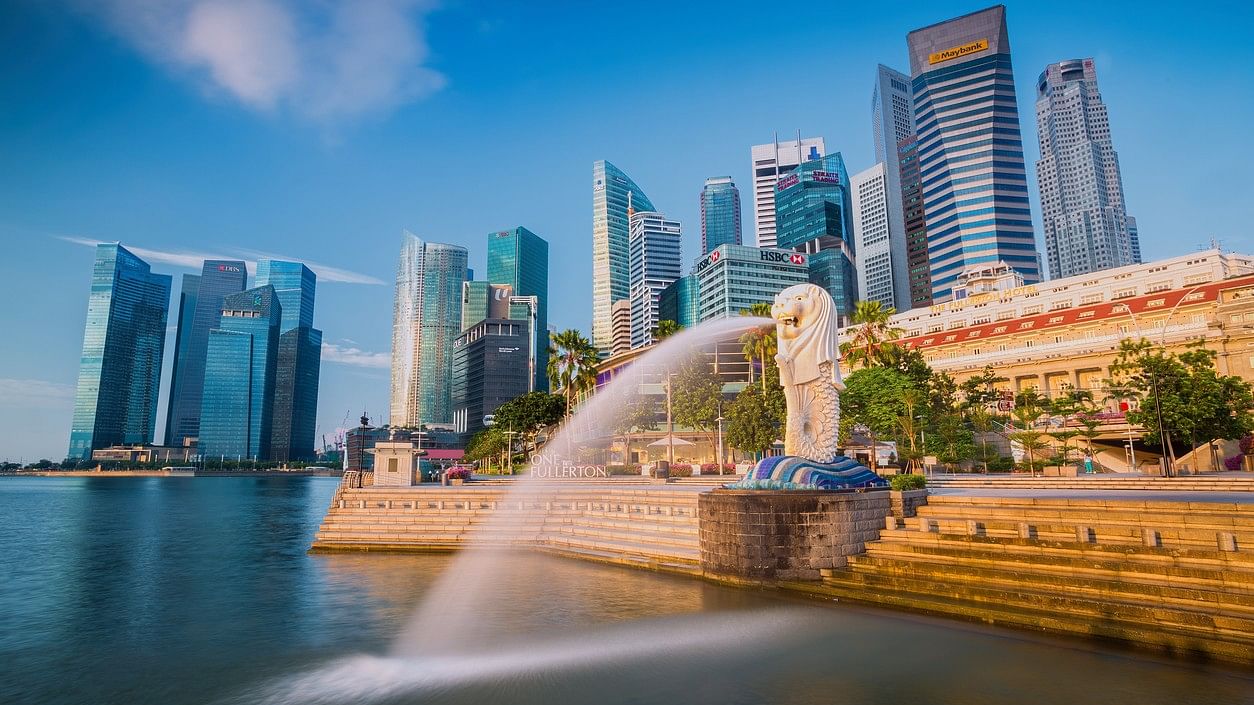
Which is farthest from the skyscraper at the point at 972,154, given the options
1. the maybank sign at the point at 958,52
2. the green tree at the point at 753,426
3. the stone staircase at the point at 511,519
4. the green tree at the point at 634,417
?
the stone staircase at the point at 511,519

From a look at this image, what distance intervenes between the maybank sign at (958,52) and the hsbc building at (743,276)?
59427mm

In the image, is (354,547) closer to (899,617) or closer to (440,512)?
(440,512)

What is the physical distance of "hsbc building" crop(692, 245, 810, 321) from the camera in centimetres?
16050

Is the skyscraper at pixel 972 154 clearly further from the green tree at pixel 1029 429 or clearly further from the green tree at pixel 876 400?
the green tree at pixel 876 400

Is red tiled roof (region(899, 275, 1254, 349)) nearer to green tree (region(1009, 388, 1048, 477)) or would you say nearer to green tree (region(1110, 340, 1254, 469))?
green tree (region(1009, 388, 1048, 477))

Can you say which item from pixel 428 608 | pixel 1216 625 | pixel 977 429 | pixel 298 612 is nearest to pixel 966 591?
pixel 1216 625

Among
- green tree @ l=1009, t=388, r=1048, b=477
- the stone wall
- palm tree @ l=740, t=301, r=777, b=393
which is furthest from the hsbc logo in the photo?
the stone wall

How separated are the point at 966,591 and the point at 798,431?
683 centimetres

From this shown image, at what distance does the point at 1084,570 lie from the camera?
13250 mm

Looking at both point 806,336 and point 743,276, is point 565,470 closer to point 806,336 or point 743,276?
point 806,336

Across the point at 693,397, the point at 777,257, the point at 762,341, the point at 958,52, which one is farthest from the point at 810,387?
the point at 958,52

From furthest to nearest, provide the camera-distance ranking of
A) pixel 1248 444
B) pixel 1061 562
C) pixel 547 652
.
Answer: pixel 1248 444 → pixel 1061 562 → pixel 547 652

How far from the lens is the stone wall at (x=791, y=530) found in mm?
17031

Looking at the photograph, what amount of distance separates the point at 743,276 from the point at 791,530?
488 feet
